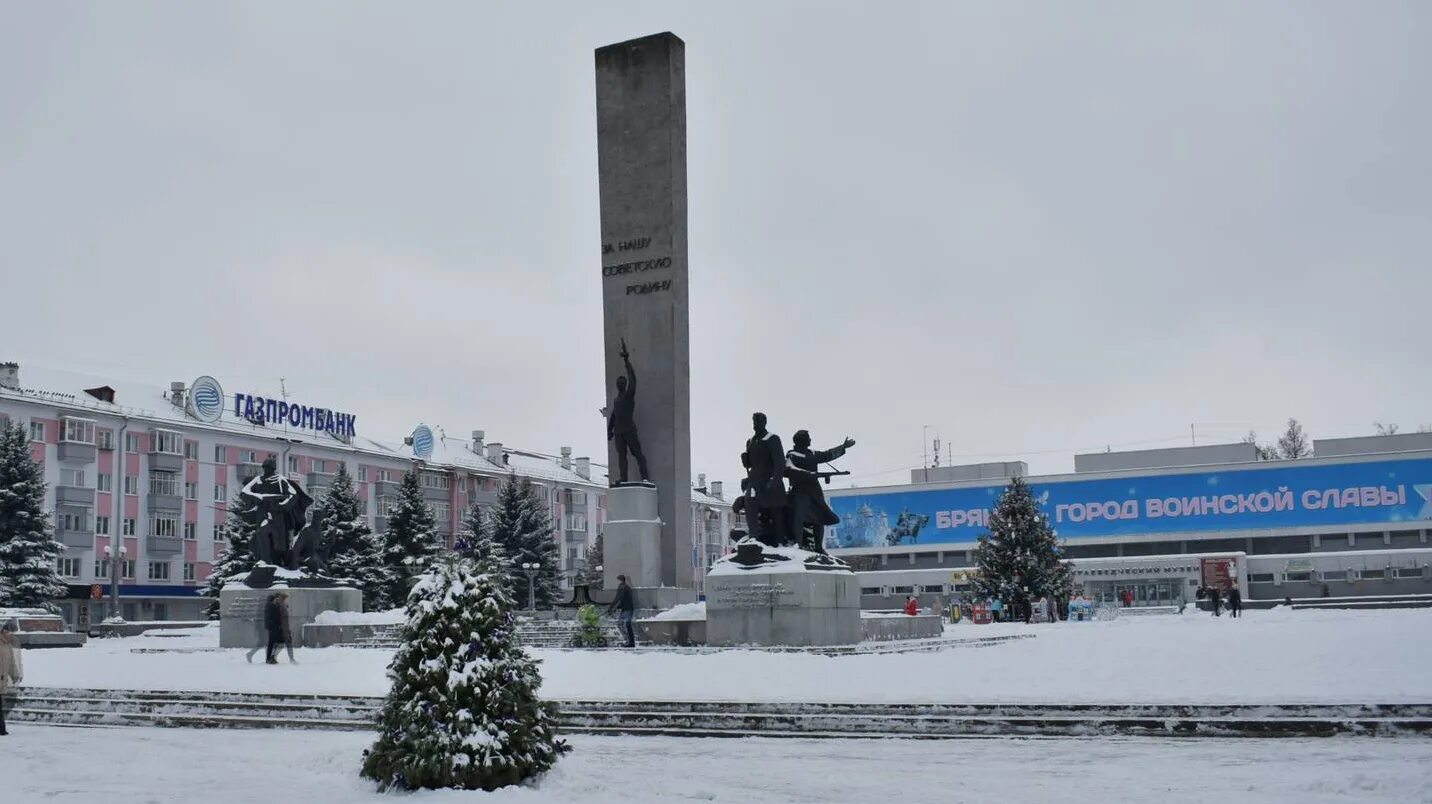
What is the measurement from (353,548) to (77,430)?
1837 centimetres

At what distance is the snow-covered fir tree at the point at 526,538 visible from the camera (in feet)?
200

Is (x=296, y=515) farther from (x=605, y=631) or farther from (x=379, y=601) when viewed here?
(x=379, y=601)

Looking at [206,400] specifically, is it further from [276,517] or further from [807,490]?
[807,490]

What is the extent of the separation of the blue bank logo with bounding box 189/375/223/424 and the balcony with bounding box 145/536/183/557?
23.1 feet

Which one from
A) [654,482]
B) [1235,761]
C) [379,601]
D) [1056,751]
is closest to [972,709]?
[1056,751]

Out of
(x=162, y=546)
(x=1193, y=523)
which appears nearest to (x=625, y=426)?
(x=162, y=546)

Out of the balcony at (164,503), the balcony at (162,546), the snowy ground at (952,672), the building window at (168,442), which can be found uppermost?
the building window at (168,442)

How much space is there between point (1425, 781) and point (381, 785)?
22.8 feet

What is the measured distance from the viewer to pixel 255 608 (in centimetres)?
2767

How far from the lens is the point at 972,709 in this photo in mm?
13117

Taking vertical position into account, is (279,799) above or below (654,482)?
below

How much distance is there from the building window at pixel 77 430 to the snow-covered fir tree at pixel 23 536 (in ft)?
41.6

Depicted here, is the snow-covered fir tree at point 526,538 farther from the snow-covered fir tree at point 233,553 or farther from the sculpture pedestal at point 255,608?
the sculpture pedestal at point 255,608

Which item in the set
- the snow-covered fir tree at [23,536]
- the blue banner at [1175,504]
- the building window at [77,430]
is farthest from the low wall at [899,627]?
the building window at [77,430]
